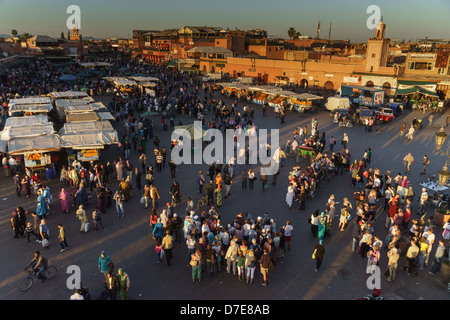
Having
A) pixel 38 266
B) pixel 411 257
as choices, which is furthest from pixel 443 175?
pixel 38 266

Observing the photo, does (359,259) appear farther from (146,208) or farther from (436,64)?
(436,64)

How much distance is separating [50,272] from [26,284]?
61cm

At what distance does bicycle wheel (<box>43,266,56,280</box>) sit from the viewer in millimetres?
8517

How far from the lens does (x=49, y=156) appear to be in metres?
14.8

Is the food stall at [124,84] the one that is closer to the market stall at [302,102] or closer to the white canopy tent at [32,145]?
the market stall at [302,102]

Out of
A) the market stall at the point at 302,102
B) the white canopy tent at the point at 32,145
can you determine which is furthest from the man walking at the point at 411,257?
the market stall at the point at 302,102

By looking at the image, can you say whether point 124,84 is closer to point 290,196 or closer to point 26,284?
point 290,196

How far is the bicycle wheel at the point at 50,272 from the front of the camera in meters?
→ 8.52

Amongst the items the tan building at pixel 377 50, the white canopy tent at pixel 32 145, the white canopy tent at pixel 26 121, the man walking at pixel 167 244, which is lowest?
the man walking at pixel 167 244

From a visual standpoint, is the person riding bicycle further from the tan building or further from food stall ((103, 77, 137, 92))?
the tan building

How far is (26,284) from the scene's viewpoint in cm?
810

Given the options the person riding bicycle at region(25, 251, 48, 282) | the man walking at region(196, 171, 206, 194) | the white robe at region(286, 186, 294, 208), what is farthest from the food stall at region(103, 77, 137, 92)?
the person riding bicycle at region(25, 251, 48, 282)

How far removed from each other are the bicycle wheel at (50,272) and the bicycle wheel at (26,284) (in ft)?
1.20
